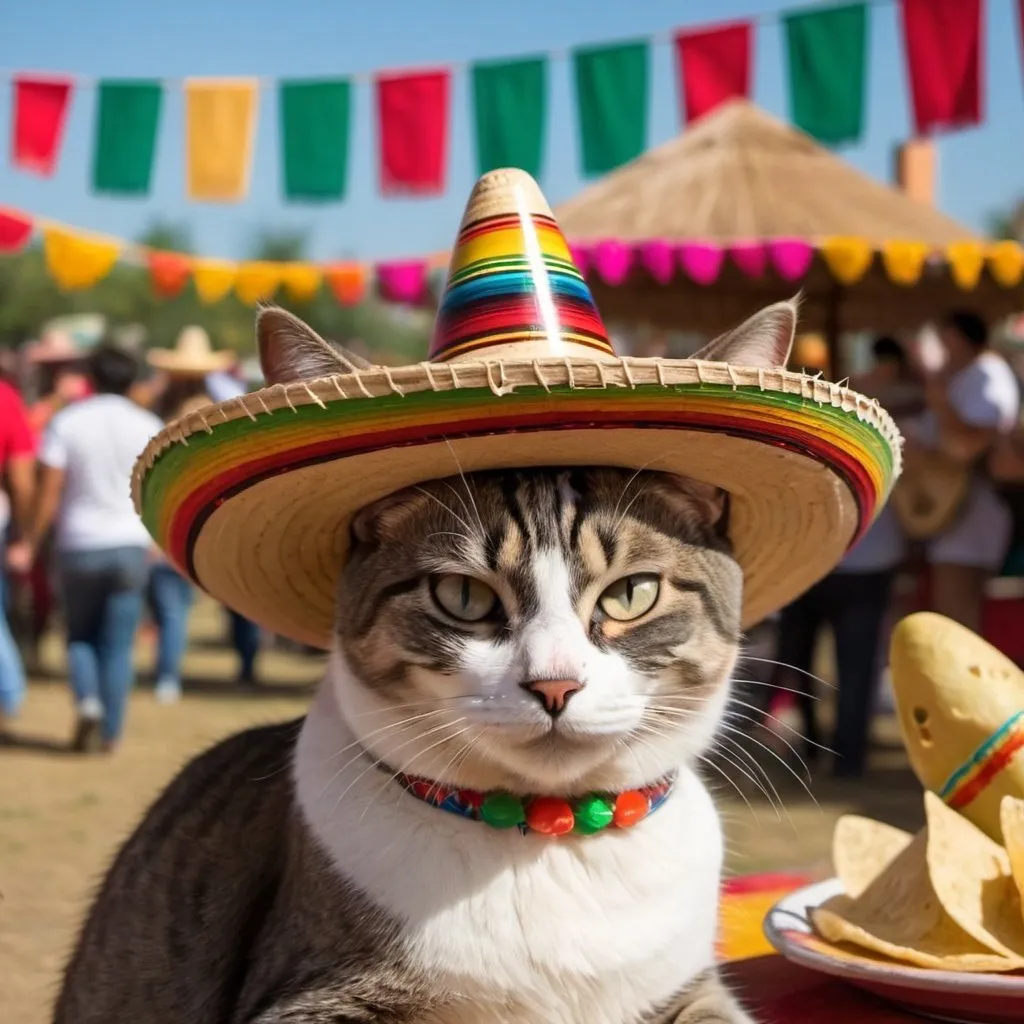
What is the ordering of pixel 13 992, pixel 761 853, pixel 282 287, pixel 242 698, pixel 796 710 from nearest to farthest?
pixel 13 992, pixel 761 853, pixel 796 710, pixel 242 698, pixel 282 287

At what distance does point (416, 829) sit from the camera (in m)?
1.41

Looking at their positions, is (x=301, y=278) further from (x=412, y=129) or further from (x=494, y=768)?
(x=494, y=768)

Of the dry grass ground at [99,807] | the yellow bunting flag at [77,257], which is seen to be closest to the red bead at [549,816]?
the dry grass ground at [99,807]

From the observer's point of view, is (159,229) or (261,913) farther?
(159,229)

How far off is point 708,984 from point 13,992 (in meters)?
2.08

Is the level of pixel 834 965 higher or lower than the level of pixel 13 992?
higher

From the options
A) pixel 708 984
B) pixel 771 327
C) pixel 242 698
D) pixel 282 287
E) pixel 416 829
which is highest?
pixel 282 287

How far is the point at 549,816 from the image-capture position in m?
1.40

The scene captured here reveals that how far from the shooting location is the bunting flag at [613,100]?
22.1 feet

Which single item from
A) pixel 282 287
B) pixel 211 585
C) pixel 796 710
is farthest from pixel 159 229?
pixel 211 585

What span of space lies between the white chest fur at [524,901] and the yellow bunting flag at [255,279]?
687cm

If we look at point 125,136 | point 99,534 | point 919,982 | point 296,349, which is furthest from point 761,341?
point 125,136

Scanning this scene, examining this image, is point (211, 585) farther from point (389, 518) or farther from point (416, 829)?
point (416, 829)

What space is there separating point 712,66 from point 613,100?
1.83 feet
